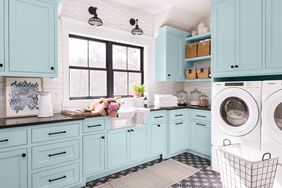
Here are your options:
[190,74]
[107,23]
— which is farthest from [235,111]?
[107,23]

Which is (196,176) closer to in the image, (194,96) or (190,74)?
(194,96)

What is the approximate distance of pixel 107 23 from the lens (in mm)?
3127

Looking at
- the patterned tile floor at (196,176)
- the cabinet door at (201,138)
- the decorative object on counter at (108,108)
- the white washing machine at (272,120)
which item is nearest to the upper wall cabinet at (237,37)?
the white washing machine at (272,120)

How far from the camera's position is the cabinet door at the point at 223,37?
260 cm

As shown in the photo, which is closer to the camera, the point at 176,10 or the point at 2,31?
the point at 2,31

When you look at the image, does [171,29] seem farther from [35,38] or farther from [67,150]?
[67,150]

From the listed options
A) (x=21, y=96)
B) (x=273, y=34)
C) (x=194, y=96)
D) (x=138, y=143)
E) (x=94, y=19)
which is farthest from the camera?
(x=194, y=96)

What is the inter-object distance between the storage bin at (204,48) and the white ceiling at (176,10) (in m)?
0.65

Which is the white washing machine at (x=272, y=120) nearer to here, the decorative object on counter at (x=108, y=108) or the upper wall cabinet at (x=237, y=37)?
the upper wall cabinet at (x=237, y=37)

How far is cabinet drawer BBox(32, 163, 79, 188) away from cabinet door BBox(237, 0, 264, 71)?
2.50 metres

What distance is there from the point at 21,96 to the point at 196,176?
2.57m

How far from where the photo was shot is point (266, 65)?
2297 millimetres

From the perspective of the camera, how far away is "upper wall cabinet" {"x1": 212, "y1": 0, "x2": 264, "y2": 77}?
2365 millimetres

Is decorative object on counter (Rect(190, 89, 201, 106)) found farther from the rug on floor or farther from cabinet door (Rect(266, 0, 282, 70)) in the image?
cabinet door (Rect(266, 0, 282, 70))
